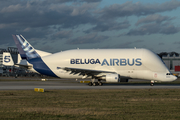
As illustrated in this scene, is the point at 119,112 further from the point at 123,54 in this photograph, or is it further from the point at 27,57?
the point at 27,57

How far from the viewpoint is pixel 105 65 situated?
38562 millimetres

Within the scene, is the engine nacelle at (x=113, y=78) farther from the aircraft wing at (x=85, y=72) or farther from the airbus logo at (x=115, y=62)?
the airbus logo at (x=115, y=62)

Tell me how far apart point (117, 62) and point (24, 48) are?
17.9m

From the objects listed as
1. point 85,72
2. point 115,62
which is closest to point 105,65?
point 115,62

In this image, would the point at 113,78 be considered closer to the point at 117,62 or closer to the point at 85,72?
the point at 117,62

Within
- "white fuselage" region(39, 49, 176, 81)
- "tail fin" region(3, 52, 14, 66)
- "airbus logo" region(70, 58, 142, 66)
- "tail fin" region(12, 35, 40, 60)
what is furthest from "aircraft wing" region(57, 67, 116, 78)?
"tail fin" region(3, 52, 14, 66)

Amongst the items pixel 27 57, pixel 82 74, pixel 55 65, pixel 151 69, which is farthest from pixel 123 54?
pixel 27 57

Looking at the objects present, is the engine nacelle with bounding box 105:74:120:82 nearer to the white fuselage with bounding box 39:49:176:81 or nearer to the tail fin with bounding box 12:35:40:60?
the white fuselage with bounding box 39:49:176:81

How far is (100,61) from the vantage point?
38.8 metres

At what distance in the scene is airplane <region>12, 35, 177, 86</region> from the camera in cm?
3725

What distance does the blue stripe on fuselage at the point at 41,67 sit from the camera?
4091 centimetres

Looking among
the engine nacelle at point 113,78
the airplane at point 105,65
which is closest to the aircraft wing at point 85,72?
the airplane at point 105,65

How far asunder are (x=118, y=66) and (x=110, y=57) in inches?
77.5

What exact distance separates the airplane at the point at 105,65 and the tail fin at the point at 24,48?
6.45ft
